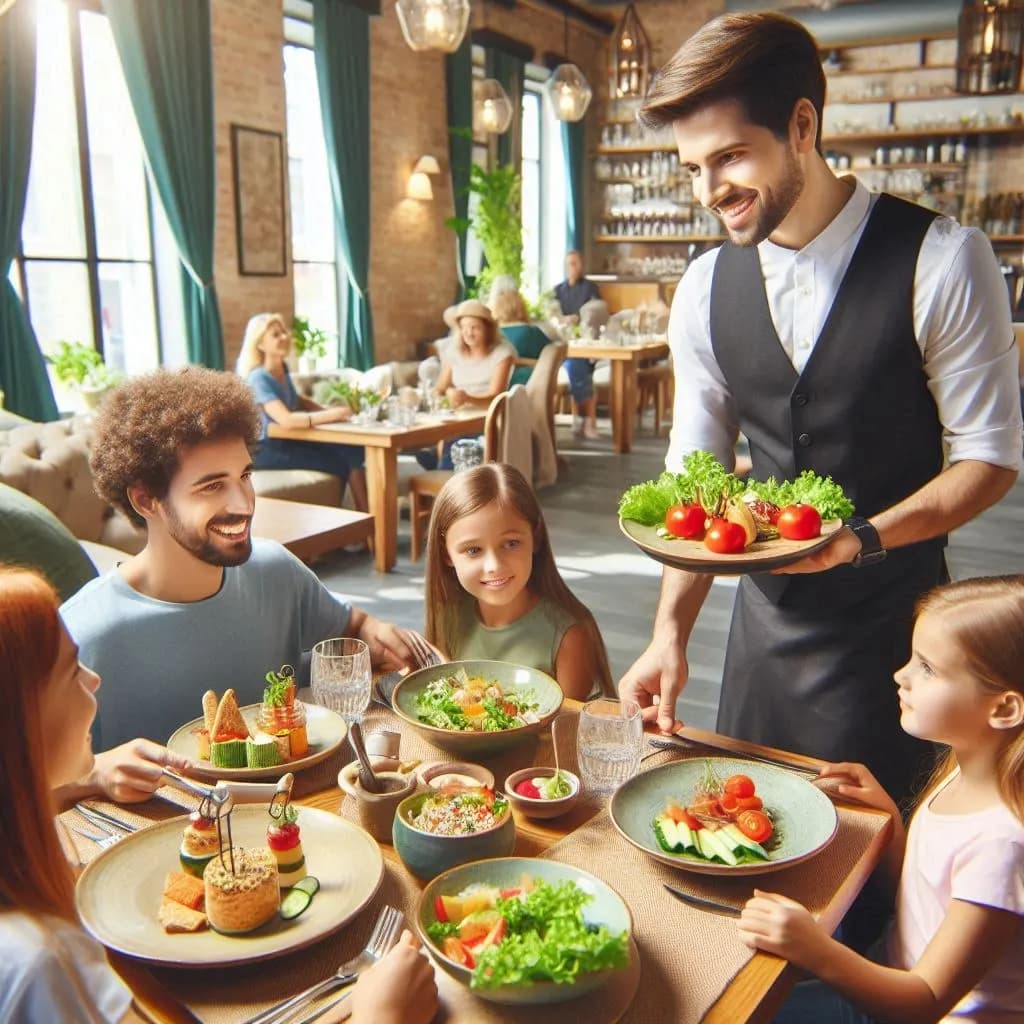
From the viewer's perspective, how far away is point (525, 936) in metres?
0.99

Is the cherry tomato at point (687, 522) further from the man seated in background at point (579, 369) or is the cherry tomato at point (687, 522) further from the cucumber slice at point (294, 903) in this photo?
the man seated in background at point (579, 369)

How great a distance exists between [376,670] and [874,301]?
1.08 metres

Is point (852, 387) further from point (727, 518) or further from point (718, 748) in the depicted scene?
point (718, 748)

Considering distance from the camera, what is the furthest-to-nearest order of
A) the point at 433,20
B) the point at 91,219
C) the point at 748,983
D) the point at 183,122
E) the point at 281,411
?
the point at 183,122
the point at 91,219
the point at 281,411
the point at 433,20
the point at 748,983

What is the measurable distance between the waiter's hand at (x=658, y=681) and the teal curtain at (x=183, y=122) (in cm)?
573

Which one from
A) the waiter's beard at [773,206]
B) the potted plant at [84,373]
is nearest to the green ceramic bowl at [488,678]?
the waiter's beard at [773,206]

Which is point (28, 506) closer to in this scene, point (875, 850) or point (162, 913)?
point (162, 913)

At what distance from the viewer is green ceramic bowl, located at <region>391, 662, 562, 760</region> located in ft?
4.92

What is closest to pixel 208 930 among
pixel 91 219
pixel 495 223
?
pixel 91 219

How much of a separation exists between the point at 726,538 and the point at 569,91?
7389 millimetres

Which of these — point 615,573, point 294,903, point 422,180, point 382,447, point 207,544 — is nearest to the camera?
point 294,903

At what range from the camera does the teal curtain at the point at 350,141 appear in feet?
26.3

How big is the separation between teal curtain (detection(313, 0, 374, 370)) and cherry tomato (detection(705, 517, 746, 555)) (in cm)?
738

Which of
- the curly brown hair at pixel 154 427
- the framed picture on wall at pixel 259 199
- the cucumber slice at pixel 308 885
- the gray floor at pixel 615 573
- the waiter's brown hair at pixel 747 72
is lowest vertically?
the gray floor at pixel 615 573
